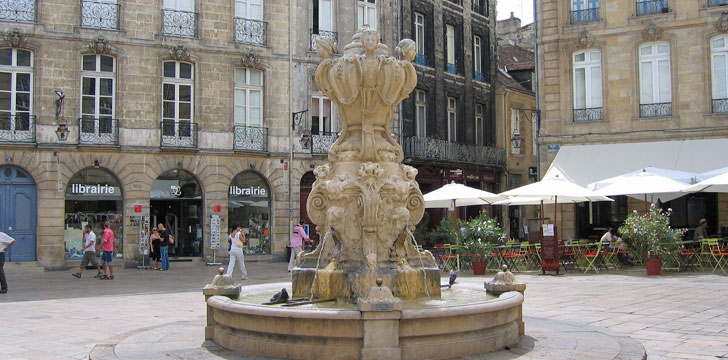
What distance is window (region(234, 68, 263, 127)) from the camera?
25.7m

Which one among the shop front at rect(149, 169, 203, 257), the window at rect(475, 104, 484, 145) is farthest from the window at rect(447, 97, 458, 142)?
the shop front at rect(149, 169, 203, 257)

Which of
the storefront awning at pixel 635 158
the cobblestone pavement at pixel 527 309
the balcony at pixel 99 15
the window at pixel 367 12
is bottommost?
the cobblestone pavement at pixel 527 309

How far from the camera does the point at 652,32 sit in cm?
2423

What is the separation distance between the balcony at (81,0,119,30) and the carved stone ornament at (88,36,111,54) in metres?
0.52

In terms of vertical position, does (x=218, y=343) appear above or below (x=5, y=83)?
below

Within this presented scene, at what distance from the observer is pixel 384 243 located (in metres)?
8.59

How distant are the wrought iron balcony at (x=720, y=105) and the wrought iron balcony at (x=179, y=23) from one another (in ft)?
55.5

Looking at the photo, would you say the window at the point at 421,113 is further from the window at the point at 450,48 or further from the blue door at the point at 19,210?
the blue door at the point at 19,210

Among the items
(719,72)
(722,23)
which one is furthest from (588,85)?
(722,23)

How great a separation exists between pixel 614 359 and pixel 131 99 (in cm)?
1998

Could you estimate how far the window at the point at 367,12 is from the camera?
2841 cm

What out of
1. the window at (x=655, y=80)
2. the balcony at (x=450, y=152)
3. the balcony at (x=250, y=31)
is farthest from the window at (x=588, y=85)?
the balcony at (x=250, y=31)

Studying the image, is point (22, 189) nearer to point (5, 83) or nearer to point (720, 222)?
point (5, 83)

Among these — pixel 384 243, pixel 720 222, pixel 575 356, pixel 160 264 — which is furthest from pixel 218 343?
pixel 720 222
